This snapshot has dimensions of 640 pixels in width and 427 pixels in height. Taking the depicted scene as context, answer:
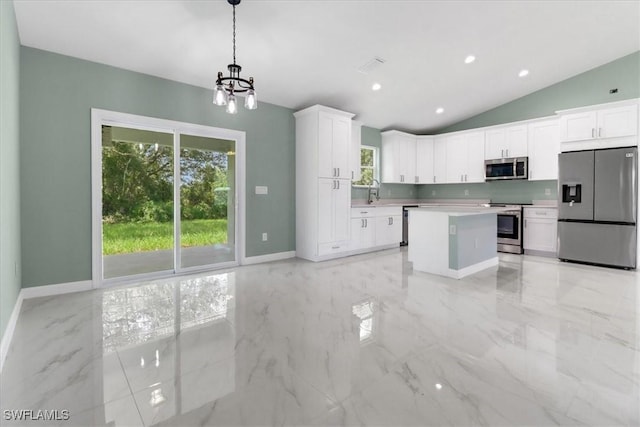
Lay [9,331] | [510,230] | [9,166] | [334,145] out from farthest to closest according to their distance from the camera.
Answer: [510,230] → [334,145] → [9,166] → [9,331]

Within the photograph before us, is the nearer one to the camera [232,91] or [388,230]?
[232,91]

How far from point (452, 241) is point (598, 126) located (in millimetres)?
3155

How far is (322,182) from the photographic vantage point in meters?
5.09

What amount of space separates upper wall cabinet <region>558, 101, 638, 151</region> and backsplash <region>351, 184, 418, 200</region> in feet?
10.4

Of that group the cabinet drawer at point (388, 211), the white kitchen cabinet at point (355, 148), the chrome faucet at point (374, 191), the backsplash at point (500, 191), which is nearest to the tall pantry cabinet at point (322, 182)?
the white kitchen cabinet at point (355, 148)

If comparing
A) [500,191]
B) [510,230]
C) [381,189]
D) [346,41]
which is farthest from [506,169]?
[346,41]

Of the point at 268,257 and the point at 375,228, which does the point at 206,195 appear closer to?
the point at 268,257

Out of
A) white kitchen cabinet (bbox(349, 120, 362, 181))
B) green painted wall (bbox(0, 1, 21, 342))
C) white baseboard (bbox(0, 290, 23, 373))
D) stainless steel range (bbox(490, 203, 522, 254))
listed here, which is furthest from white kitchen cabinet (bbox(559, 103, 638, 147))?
white baseboard (bbox(0, 290, 23, 373))

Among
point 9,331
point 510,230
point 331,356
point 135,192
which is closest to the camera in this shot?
point 331,356

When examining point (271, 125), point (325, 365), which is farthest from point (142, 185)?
point (325, 365)

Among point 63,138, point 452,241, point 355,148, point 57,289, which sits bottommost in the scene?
point 57,289

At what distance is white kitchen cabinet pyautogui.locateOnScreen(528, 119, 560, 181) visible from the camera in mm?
5492

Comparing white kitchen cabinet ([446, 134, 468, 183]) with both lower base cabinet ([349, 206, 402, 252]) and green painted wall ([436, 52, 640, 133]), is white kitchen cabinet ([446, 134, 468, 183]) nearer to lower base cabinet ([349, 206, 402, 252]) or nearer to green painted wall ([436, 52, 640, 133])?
green painted wall ([436, 52, 640, 133])

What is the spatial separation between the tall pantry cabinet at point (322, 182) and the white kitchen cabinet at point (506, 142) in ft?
9.89
